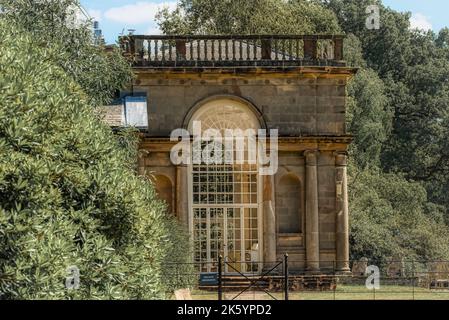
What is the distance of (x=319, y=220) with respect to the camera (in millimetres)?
31031

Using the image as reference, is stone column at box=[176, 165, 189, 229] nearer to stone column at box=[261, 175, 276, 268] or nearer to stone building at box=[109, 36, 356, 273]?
stone building at box=[109, 36, 356, 273]

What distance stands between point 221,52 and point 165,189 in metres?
4.55

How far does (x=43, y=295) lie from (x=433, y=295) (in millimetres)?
17090

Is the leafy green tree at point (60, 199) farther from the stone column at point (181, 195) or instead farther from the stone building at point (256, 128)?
the stone building at point (256, 128)

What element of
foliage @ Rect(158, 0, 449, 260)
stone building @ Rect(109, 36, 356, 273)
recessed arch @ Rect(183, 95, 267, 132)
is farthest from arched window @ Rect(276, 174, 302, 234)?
foliage @ Rect(158, 0, 449, 260)

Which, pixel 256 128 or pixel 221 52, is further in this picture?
pixel 221 52

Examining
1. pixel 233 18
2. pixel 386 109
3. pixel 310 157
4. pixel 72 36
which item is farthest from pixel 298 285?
pixel 386 109

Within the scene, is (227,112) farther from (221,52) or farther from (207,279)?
(207,279)

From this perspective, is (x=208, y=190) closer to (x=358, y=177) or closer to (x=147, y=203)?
(x=147, y=203)

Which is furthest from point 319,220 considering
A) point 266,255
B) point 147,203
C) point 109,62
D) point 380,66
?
point 380,66

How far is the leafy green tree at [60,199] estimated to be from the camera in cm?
1327

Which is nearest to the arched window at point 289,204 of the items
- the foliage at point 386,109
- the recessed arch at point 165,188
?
the recessed arch at point 165,188

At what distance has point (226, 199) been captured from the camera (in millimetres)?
31688

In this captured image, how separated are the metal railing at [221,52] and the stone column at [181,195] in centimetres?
316
